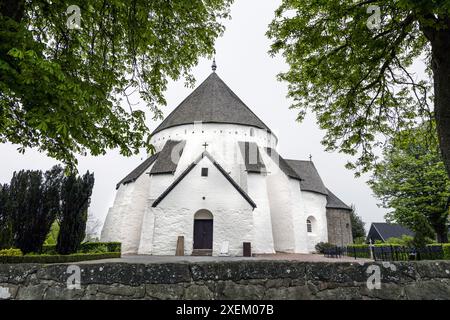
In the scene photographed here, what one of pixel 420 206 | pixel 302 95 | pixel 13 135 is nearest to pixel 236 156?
pixel 302 95

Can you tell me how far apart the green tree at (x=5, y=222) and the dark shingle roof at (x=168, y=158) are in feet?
36.2

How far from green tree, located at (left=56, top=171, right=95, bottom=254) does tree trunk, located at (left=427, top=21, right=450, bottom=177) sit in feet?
45.4

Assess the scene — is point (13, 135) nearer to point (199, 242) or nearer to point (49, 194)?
point (49, 194)

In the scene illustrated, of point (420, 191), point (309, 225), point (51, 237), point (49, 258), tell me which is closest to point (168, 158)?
point (49, 258)

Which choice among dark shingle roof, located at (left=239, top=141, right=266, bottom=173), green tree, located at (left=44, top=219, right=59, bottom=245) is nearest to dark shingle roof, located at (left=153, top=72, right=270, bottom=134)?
dark shingle roof, located at (left=239, top=141, right=266, bottom=173)

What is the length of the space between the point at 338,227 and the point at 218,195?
52.5 feet

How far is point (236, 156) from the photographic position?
78.7 ft

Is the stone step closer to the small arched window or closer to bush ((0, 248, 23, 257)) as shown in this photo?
bush ((0, 248, 23, 257))

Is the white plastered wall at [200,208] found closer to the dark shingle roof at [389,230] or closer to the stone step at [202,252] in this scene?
the stone step at [202,252]

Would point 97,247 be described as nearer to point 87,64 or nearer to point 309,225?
point 87,64

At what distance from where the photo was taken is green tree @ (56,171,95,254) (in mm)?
12867

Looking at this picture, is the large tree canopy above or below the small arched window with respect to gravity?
above

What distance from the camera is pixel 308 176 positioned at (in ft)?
100

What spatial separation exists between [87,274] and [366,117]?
372 inches
